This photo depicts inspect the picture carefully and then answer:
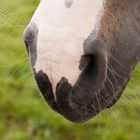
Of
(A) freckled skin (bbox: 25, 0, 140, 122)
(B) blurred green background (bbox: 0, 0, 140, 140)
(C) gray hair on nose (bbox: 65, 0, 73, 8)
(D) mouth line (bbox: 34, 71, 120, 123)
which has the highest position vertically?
(C) gray hair on nose (bbox: 65, 0, 73, 8)

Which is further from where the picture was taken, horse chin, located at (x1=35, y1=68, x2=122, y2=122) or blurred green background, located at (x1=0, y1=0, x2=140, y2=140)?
blurred green background, located at (x1=0, y1=0, x2=140, y2=140)

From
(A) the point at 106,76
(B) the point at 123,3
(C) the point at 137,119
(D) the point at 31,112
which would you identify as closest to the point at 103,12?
(B) the point at 123,3

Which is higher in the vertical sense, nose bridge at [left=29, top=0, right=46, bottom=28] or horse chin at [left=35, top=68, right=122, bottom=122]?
nose bridge at [left=29, top=0, right=46, bottom=28]

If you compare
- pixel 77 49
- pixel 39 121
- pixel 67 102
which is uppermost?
pixel 77 49

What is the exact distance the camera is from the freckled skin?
4.45 feet

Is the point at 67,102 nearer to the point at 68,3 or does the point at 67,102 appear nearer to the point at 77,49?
the point at 77,49

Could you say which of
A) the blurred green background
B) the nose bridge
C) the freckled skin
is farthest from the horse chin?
the blurred green background

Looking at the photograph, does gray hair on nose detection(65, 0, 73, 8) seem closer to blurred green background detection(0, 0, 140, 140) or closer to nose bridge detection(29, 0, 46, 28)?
nose bridge detection(29, 0, 46, 28)

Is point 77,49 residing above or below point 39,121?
above

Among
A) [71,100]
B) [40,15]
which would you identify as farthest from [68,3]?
[71,100]

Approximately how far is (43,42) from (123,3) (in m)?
0.28

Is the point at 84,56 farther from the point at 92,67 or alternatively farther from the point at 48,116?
the point at 48,116

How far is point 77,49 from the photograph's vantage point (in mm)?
1362

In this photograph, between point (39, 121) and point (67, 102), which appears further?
point (39, 121)
